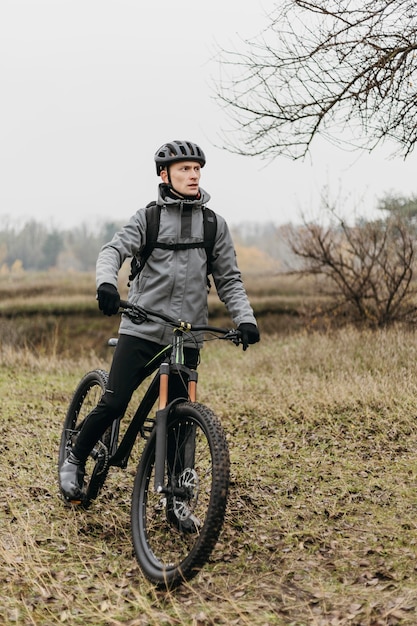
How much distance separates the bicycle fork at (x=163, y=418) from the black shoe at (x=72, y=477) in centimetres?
118

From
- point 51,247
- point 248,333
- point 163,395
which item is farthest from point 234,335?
point 51,247

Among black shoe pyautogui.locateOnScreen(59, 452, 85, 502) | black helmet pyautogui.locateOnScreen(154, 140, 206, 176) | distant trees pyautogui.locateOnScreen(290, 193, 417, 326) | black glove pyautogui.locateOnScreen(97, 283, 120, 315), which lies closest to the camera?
black glove pyautogui.locateOnScreen(97, 283, 120, 315)

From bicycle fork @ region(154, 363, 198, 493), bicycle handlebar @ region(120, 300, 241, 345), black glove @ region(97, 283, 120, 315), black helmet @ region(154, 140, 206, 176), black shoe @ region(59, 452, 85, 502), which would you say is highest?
black helmet @ region(154, 140, 206, 176)

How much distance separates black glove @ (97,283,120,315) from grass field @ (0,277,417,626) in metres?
1.54

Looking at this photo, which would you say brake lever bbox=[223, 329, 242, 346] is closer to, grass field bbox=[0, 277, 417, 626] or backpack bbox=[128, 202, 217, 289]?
backpack bbox=[128, 202, 217, 289]

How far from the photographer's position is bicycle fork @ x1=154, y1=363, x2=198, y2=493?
4.27 meters

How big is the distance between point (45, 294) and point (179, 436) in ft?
101

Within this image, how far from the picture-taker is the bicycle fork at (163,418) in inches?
168

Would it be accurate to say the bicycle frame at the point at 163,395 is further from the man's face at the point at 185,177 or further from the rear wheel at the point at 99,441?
the man's face at the point at 185,177

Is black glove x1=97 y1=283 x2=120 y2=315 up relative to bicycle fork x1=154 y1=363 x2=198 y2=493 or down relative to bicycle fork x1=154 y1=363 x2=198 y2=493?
up

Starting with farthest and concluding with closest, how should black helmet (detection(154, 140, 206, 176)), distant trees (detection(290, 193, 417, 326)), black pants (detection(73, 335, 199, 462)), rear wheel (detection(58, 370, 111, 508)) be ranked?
1. distant trees (detection(290, 193, 417, 326))
2. rear wheel (detection(58, 370, 111, 508))
3. black pants (detection(73, 335, 199, 462))
4. black helmet (detection(154, 140, 206, 176))

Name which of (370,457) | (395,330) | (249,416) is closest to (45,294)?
(395,330)

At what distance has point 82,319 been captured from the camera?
28156 mm

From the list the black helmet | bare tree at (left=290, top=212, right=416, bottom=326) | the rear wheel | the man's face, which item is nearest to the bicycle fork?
the rear wheel
